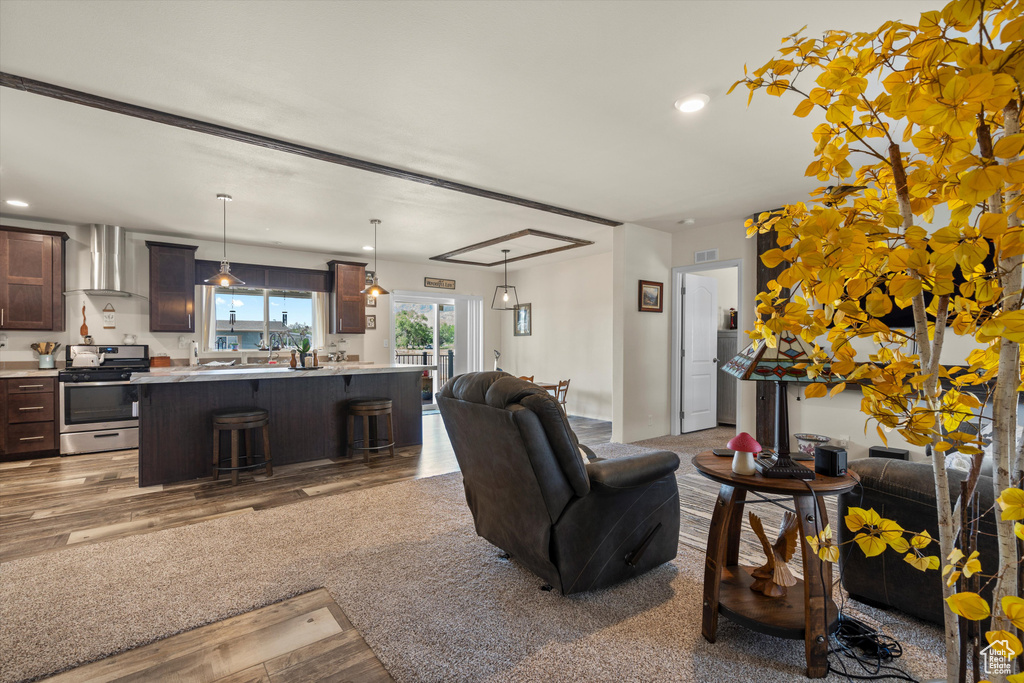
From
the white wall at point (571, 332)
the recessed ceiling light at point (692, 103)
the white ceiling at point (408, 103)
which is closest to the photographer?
the white ceiling at point (408, 103)

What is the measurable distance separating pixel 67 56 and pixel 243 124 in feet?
2.82

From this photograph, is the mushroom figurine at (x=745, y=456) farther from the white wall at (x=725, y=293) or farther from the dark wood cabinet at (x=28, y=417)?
the dark wood cabinet at (x=28, y=417)

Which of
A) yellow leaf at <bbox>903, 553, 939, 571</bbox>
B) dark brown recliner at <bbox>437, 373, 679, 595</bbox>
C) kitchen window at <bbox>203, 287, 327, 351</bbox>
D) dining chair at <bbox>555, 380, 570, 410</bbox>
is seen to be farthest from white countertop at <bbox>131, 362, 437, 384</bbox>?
yellow leaf at <bbox>903, 553, 939, 571</bbox>

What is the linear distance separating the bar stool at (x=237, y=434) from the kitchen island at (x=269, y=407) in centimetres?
18

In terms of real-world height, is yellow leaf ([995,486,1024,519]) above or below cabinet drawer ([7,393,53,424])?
above

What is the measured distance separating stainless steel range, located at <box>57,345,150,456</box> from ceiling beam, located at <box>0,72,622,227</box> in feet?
11.8

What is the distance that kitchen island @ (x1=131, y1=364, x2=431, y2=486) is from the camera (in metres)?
3.97

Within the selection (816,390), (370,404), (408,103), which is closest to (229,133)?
(408,103)

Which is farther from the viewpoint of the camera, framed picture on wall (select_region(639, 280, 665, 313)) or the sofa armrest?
framed picture on wall (select_region(639, 280, 665, 313))

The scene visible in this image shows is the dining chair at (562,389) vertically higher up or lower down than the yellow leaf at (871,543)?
lower down

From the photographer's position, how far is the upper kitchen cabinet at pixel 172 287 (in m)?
5.82

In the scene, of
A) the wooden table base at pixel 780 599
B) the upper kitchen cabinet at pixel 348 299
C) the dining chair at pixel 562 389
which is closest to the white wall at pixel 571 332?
the dining chair at pixel 562 389

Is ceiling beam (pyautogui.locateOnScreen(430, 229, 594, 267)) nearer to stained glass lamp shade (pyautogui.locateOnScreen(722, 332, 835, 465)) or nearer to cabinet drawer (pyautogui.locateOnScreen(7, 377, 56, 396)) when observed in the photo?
stained glass lamp shade (pyautogui.locateOnScreen(722, 332, 835, 465))

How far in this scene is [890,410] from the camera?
2.09 ft
